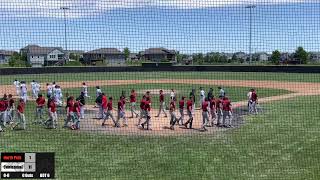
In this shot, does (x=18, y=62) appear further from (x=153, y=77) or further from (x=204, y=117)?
(x=204, y=117)

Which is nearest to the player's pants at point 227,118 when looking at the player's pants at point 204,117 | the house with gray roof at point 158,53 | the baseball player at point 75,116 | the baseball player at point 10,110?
the player's pants at point 204,117

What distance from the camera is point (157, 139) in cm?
1380

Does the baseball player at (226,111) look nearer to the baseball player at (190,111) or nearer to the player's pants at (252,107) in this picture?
the baseball player at (190,111)

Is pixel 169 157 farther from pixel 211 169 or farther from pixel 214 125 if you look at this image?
pixel 214 125

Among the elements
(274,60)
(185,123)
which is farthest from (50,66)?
(185,123)

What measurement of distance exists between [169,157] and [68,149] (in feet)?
10.1

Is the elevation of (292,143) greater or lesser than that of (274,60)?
lesser

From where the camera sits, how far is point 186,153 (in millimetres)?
12117

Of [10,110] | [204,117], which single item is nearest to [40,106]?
[10,110]
